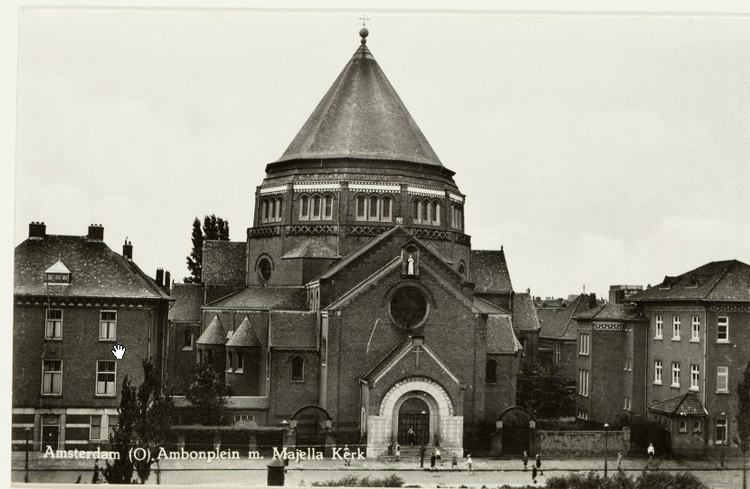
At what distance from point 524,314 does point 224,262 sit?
79.4 ft

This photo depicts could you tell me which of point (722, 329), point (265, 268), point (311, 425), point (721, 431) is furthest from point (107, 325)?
point (721, 431)

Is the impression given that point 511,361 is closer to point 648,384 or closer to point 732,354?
point 648,384

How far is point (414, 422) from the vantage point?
5969 cm

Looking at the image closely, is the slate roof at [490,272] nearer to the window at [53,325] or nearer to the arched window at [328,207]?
the arched window at [328,207]

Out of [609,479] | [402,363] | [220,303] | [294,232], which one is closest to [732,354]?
[609,479]

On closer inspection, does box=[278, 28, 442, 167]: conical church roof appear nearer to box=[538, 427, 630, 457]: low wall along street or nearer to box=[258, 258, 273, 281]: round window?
box=[258, 258, 273, 281]: round window

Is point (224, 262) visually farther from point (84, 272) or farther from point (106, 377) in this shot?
point (106, 377)

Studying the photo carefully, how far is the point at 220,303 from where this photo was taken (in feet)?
246

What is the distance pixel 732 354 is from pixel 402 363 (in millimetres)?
16935

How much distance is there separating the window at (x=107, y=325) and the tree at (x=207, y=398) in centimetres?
1014

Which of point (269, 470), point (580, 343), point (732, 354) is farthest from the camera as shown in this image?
point (580, 343)

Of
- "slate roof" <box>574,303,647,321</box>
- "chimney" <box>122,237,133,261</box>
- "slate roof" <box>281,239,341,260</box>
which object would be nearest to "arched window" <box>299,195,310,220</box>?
"slate roof" <box>281,239,341,260</box>

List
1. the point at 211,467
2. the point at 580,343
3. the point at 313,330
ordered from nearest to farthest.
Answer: the point at 211,467 → the point at 313,330 → the point at 580,343

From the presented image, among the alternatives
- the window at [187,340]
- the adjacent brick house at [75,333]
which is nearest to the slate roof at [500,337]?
the adjacent brick house at [75,333]
